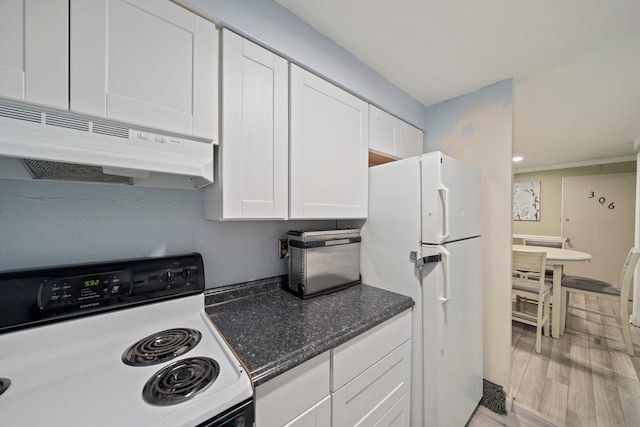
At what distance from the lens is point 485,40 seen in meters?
1.29

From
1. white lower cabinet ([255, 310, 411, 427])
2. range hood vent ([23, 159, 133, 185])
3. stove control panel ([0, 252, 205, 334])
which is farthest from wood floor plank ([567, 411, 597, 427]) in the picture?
range hood vent ([23, 159, 133, 185])

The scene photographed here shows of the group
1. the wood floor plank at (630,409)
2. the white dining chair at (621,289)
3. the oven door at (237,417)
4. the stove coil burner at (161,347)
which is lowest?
the wood floor plank at (630,409)

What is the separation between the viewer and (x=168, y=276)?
98cm

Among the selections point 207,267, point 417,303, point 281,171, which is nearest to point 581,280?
point 417,303

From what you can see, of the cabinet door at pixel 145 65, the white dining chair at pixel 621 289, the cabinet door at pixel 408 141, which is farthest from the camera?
the white dining chair at pixel 621 289

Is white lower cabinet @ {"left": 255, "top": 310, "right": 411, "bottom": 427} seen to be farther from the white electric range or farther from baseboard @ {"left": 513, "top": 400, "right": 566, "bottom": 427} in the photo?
baseboard @ {"left": 513, "top": 400, "right": 566, "bottom": 427}

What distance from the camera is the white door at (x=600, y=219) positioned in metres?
3.95

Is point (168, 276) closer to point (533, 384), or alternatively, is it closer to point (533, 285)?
point (533, 384)

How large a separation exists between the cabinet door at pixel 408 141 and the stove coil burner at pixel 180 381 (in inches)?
66.8

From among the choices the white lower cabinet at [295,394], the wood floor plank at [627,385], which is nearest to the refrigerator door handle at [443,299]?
the white lower cabinet at [295,394]

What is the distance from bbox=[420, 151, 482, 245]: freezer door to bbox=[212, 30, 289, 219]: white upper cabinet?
0.75 metres

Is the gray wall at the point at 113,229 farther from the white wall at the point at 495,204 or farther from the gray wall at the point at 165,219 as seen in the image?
the white wall at the point at 495,204

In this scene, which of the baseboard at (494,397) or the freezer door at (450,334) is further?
the baseboard at (494,397)

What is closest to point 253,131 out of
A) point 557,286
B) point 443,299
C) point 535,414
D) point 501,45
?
point 443,299
